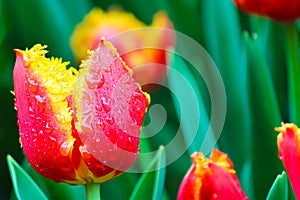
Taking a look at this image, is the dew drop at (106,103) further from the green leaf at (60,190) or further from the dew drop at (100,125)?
the green leaf at (60,190)

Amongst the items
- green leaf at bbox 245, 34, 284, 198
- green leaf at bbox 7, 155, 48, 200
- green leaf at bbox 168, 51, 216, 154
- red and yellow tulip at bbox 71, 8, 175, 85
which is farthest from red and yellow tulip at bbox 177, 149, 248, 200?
red and yellow tulip at bbox 71, 8, 175, 85

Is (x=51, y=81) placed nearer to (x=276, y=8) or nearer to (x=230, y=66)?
(x=276, y=8)

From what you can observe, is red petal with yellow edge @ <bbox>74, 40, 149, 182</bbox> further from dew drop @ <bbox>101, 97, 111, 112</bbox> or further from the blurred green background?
the blurred green background

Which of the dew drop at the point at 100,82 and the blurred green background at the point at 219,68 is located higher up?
the blurred green background at the point at 219,68

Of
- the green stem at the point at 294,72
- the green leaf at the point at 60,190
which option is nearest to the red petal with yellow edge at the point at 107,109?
the green leaf at the point at 60,190

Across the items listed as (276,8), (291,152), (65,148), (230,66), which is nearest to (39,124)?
(65,148)
